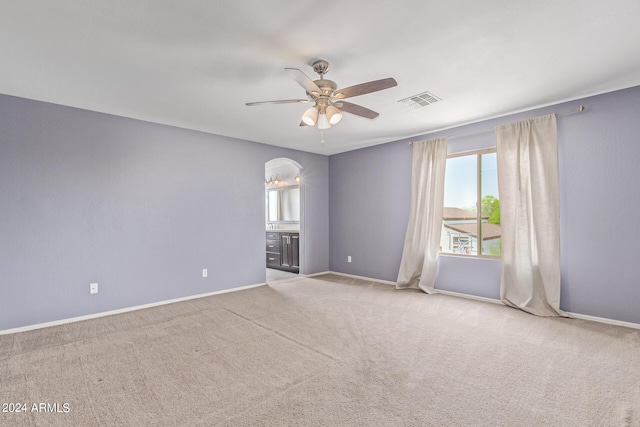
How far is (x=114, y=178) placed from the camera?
3.79 m

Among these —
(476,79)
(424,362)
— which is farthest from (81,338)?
(476,79)

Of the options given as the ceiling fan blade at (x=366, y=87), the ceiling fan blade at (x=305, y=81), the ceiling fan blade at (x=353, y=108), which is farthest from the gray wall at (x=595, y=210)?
the ceiling fan blade at (x=305, y=81)

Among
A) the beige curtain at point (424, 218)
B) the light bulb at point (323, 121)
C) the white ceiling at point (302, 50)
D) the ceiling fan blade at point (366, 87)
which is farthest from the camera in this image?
the beige curtain at point (424, 218)

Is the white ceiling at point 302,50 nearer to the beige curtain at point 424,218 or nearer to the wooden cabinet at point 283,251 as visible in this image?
the beige curtain at point 424,218

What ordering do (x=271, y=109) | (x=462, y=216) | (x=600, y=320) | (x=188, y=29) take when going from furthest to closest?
(x=462, y=216) < (x=271, y=109) < (x=600, y=320) < (x=188, y=29)

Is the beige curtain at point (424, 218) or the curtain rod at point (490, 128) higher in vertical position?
the curtain rod at point (490, 128)

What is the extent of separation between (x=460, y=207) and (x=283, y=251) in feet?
12.0

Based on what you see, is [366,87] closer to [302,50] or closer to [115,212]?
[302,50]

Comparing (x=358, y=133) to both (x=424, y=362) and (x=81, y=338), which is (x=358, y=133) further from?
(x=81, y=338)

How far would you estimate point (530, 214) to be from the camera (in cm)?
371

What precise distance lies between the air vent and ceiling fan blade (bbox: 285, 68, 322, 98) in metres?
1.32

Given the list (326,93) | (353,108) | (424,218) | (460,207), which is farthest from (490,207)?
(326,93)

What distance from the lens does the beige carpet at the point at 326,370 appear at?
71.1 inches

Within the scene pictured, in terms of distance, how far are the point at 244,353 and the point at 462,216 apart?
359 centimetres
